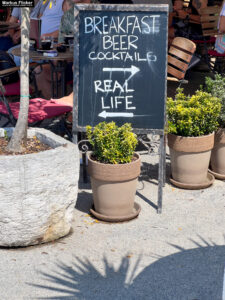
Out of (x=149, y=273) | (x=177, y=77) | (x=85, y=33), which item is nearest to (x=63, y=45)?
(x=177, y=77)

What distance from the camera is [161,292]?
3.63m

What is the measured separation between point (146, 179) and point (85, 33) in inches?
72.2

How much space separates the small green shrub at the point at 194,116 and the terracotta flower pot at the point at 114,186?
0.79 meters

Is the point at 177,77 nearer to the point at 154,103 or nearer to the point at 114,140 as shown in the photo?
the point at 154,103

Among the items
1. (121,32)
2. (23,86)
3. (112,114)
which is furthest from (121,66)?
(23,86)

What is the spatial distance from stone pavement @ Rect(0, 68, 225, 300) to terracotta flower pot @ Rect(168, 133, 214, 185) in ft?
1.14

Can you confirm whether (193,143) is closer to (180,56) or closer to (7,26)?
(180,56)

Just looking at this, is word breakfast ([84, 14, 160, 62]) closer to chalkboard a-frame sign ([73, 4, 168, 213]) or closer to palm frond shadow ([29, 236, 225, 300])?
chalkboard a-frame sign ([73, 4, 168, 213])

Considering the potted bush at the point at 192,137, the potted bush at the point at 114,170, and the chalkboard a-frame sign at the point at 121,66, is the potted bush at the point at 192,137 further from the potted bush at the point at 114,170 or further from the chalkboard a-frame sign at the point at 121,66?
the potted bush at the point at 114,170

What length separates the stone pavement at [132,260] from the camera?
3.64 m

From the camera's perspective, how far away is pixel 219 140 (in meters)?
5.57

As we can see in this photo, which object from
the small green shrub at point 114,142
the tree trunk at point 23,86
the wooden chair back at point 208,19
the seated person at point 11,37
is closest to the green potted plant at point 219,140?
the small green shrub at point 114,142

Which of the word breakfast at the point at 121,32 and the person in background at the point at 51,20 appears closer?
the word breakfast at the point at 121,32

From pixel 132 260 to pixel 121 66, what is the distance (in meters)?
1.80
